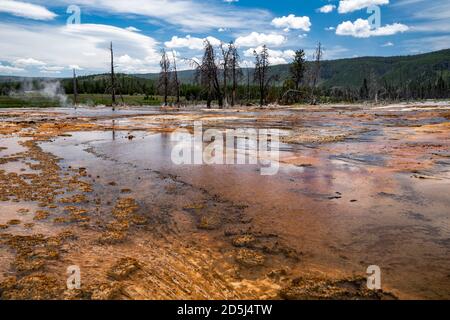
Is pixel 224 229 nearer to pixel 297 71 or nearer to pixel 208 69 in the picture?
pixel 208 69

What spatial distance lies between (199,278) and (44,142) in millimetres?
13504

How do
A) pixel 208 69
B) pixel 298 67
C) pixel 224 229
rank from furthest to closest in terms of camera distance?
pixel 298 67, pixel 208 69, pixel 224 229

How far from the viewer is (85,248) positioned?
468 centimetres

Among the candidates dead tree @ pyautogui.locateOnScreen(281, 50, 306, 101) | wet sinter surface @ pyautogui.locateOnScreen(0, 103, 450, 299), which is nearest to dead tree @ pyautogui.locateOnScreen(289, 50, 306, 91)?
dead tree @ pyautogui.locateOnScreen(281, 50, 306, 101)

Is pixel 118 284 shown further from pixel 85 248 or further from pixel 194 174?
pixel 194 174

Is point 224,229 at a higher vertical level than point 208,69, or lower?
lower

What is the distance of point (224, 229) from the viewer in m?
5.38

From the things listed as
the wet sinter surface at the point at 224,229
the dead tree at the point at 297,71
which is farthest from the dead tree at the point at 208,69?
the wet sinter surface at the point at 224,229

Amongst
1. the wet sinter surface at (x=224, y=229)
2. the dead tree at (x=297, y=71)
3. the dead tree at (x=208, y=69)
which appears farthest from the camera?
the dead tree at (x=297, y=71)

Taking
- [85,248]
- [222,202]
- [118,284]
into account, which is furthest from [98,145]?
[118,284]

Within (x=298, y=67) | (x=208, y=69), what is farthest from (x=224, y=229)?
(x=298, y=67)

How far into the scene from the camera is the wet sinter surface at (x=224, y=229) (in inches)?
149

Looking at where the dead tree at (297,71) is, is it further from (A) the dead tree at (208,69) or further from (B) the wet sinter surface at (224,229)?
(B) the wet sinter surface at (224,229)

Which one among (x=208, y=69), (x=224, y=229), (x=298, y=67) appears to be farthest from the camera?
(x=298, y=67)
